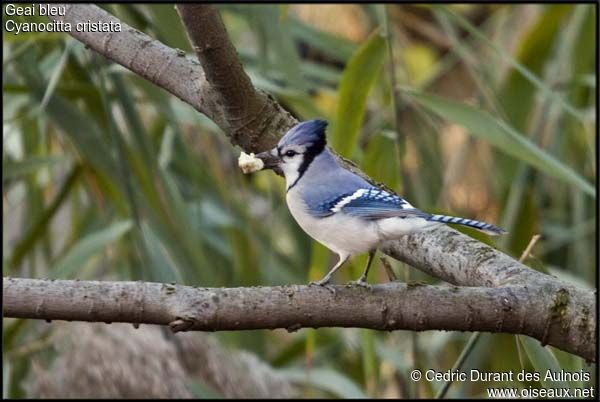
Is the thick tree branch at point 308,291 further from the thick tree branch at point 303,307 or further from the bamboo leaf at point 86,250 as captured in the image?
the bamboo leaf at point 86,250

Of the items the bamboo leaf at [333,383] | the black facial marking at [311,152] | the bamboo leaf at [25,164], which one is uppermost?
the black facial marking at [311,152]

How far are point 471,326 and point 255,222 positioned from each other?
132 centimetres

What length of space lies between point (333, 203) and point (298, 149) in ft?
0.25

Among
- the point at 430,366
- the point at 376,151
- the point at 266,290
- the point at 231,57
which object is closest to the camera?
the point at 266,290

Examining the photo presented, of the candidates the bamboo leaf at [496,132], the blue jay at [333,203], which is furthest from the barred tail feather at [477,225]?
the bamboo leaf at [496,132]

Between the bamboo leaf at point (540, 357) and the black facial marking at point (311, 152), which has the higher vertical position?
the black facial marking at point (311, 152)

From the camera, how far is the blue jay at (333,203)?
1193mm

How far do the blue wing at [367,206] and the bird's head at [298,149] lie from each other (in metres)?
0.06

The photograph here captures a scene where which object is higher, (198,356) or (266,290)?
(266,290)

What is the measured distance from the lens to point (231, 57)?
1118 mm

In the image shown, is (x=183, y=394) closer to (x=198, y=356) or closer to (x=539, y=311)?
(x=198, y=356)

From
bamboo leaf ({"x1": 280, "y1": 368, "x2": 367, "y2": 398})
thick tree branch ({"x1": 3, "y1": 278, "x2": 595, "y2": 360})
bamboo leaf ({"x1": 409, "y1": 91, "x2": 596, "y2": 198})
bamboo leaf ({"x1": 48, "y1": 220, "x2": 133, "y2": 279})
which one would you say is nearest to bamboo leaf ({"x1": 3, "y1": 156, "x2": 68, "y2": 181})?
bamboo leaf ({"x1": 48, "y1": 220, "x2": 133, "y2": 279})

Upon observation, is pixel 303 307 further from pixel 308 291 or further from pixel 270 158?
pixel 270 158

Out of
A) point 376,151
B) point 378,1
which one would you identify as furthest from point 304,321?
point 378,1
